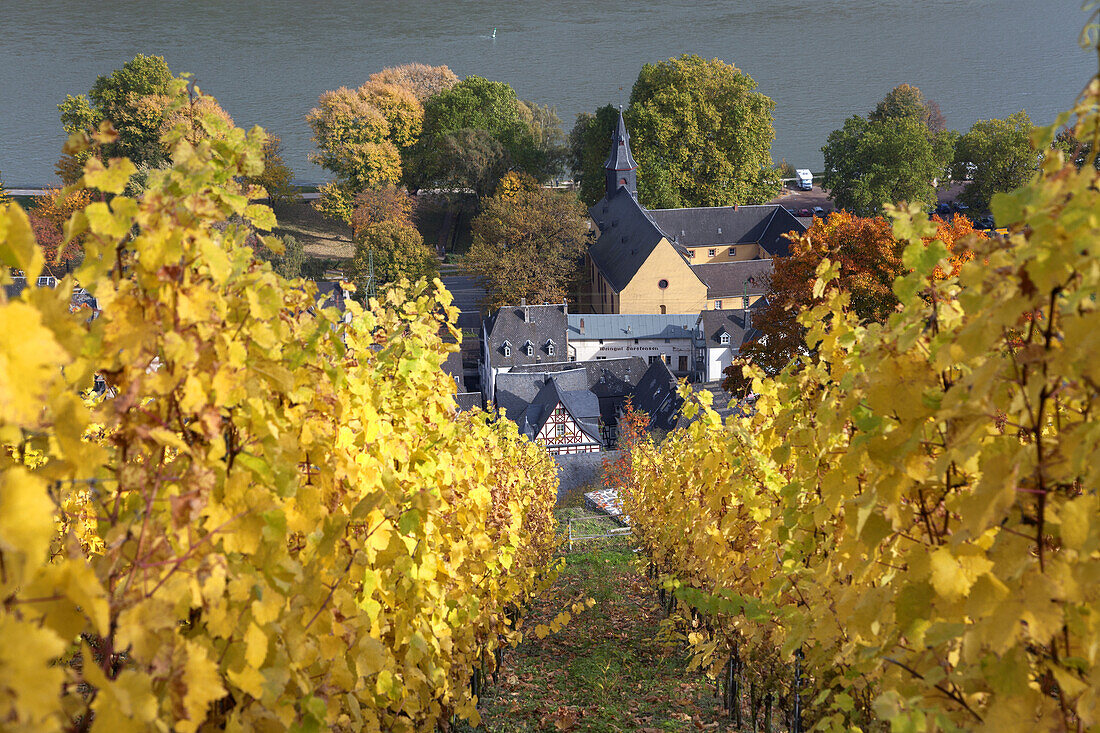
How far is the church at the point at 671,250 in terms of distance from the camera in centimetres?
3681

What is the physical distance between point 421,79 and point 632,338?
34.4m

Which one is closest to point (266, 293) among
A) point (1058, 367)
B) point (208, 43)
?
point (1058, 367)

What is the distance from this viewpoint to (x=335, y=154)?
45.8m

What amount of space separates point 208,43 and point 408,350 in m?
105

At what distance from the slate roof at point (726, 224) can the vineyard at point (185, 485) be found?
134ft

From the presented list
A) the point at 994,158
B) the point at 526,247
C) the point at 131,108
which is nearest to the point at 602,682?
the point at 526,247

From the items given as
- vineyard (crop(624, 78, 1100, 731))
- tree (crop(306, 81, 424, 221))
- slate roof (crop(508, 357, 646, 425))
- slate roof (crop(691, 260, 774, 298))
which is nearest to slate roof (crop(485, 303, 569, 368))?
slate roof (crop(508, 357, 646, 425))

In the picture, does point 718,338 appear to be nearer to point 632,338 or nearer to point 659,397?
point 632,338

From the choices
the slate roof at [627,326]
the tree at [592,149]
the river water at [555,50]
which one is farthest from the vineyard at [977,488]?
the river water at [555,50]

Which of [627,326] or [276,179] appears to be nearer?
[627,326]

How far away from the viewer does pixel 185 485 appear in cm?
172

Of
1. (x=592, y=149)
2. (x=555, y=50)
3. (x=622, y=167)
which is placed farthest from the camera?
(x=555, y=50)

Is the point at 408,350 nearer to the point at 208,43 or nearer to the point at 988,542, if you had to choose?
the point at 988,542

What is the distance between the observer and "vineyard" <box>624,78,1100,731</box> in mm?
1341
